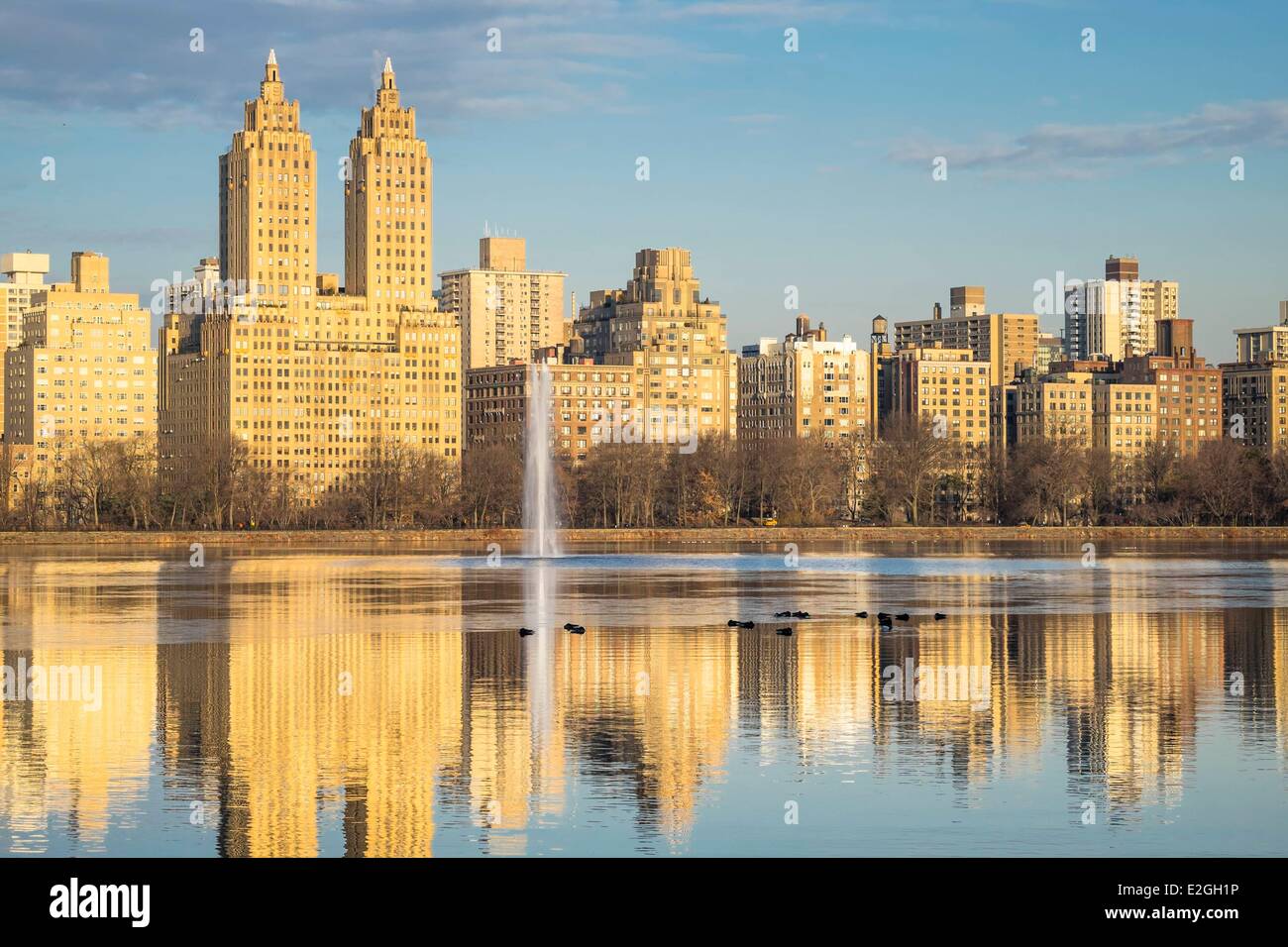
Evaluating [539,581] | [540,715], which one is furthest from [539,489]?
[540,715]

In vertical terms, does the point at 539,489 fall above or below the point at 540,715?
above

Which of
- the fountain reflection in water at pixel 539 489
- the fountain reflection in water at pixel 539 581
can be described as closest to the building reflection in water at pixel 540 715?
the fountain reflection in water at pixel 539 581

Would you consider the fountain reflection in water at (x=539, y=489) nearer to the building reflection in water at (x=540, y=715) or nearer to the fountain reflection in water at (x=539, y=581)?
the fountain reflection in water at (x=539, y=581)

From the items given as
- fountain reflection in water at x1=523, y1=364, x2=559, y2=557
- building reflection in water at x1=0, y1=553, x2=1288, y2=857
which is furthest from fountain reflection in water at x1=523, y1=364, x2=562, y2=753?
building reflection in water at x1=0, y1=553, x2=1288, y2=857

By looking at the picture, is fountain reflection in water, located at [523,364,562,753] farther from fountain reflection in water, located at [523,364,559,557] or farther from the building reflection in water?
the building reflection in water

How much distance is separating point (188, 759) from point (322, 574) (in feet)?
232

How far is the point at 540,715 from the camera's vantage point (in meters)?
39.1

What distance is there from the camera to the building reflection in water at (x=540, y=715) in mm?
29141

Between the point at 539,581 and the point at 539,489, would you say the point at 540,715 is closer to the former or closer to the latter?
the point at 539,581

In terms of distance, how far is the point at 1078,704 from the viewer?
4069 cm

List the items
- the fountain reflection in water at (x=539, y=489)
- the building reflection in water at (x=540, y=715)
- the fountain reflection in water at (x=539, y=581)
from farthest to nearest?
the fountain reflection in water at (x=539, y=489) < the fountain reflection in water at (x=539, y=581) < the building reflection in water at (x=540, y=715)

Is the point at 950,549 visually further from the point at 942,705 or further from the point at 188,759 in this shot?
the point at 188,759

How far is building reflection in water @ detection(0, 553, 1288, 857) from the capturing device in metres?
29.1

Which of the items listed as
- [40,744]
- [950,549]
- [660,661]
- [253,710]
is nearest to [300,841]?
[40,744]
